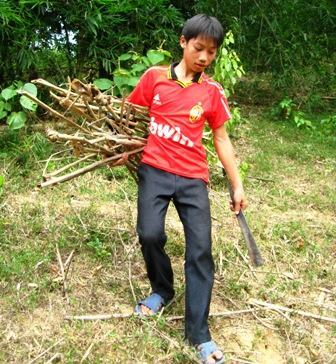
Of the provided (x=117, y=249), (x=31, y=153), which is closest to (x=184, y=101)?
(x=117, y=249)

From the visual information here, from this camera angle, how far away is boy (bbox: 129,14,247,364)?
2668mm

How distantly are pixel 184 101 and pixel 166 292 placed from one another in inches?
39.4

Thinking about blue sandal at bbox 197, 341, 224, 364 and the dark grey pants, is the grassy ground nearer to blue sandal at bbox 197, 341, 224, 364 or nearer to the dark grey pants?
blue sandal at bbox 197, 341, 224, 364

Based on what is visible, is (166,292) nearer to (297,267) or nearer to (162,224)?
(162,224)

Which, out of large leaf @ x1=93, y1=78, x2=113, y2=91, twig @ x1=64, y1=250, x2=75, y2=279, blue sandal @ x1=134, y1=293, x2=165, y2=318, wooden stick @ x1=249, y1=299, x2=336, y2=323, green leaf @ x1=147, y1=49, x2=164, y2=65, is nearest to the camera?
blue sandal @ x1=134, y1=293, x2=165, y2=318

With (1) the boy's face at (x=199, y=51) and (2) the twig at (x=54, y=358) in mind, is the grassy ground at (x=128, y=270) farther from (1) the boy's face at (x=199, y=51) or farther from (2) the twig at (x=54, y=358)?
(1) the boy's face at (x=199, y=51)

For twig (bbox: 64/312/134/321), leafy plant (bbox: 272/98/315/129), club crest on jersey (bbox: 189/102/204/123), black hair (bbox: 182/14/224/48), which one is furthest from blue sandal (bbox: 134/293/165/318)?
leafy plant (bbox: 272/98/315/129)

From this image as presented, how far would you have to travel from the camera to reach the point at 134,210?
4.02 m

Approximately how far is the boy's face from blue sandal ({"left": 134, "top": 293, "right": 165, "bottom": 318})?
1180 millimetres

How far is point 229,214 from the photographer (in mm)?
4137

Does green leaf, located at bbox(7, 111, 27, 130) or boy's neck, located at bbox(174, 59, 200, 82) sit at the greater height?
boy's neck, located at bbox(174, 59, 200, 82)

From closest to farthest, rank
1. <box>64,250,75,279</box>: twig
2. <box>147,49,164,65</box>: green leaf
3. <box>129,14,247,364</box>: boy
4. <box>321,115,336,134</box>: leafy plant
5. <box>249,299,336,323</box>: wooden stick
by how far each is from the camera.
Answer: <box>129,14,247,364</box>: boy, <box>249,299,336,323</box>: wooden stick, <box>64,250,75,279</box>: twig, <box>147,49,164,65</box>: green leaf, <box>321,115,336,134</box>: leafy plant

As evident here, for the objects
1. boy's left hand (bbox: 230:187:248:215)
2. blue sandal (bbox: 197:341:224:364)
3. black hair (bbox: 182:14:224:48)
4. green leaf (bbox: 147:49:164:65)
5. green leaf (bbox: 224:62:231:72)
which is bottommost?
blue sandal (bbox: 197:341:224:364)

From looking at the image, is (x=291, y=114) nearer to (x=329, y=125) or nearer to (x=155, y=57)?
(x=329, y=125)
